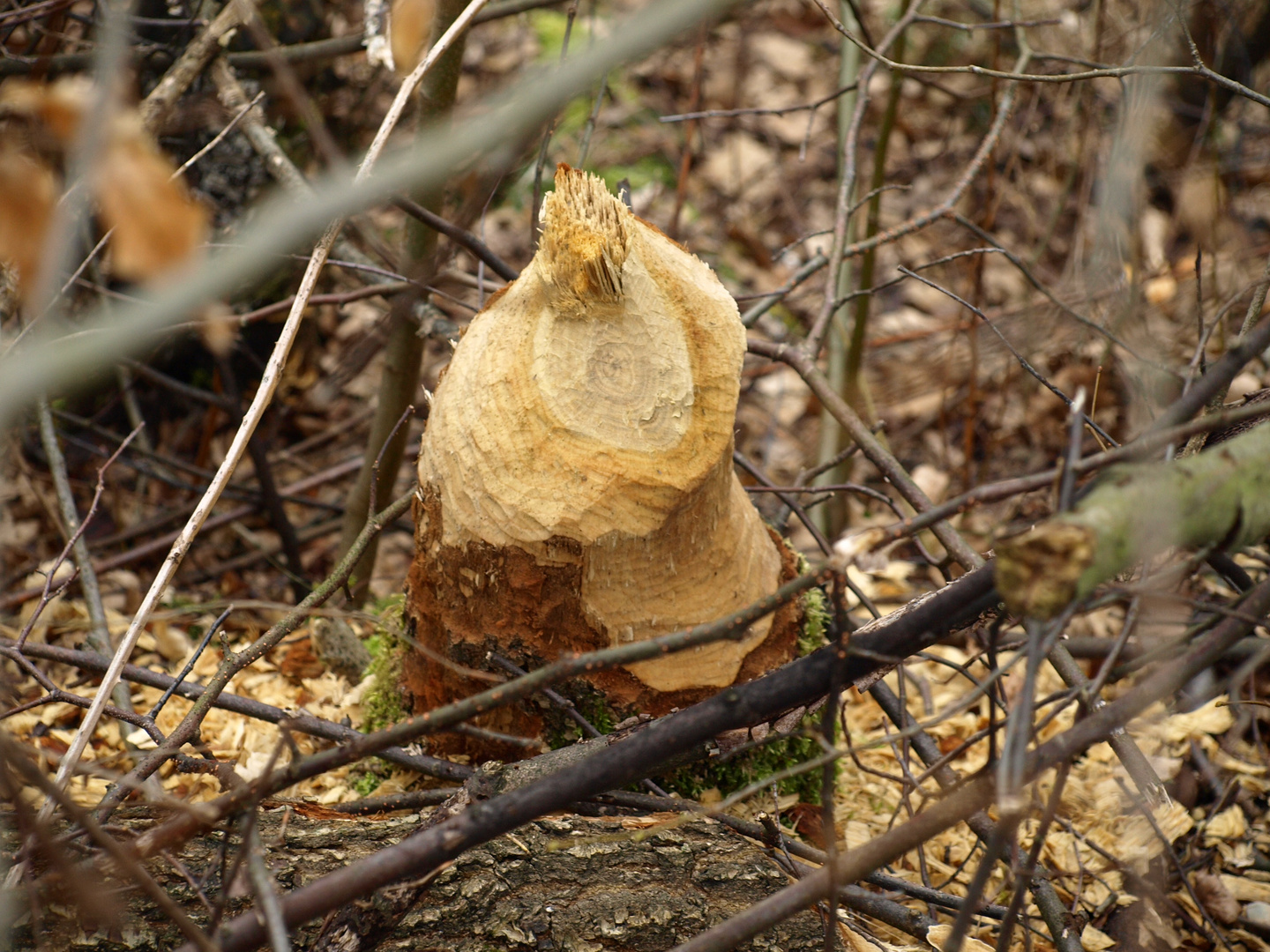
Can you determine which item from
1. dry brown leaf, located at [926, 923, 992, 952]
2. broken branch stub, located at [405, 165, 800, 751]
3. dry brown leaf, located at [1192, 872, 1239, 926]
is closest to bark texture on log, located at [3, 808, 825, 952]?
dry brown leaf, located at [926, 923, 992, 952]

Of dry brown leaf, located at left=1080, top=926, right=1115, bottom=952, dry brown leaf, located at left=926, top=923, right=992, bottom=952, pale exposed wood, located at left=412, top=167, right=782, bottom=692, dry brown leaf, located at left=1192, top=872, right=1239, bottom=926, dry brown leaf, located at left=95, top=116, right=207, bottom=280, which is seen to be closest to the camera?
dry brown leaf, located at left=95, top=116, right=207, bottom=280

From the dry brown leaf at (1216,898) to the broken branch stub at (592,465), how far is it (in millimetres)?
1234

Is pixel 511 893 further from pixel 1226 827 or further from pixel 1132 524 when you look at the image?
pixel 1226 827

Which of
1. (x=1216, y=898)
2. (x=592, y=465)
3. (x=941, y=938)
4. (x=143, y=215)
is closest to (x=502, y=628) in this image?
(x=592, y=465)

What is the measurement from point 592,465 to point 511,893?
2.44 feet

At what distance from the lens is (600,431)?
1.70 m

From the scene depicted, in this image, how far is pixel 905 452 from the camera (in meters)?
4.20

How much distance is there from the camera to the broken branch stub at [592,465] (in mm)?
1693

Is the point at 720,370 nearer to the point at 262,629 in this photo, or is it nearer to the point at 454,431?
the point at 454,431

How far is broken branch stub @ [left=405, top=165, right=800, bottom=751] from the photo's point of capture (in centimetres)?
169

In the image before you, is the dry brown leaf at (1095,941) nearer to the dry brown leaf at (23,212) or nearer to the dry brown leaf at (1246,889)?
the dry brown leaf at (1246,889)

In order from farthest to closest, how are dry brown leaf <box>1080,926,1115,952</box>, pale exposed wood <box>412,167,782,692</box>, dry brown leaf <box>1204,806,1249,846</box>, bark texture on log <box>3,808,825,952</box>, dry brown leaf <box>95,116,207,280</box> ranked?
1. dry brown leaf <box>1204,806,1249,846</box>
2. dry brown leaf <box>1080,926,1115,952</box>
3. pale exposed wood <box>412,167,782,692</box>
4. bark texture on log <box>3,808,825,952</box>
5. dry brown leaf <box>95,116,207,280</box>

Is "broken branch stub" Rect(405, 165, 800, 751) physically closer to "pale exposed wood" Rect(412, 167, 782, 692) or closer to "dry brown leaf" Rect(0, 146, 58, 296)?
"pale exposed wood" Rect(412, 167, 782, 692)

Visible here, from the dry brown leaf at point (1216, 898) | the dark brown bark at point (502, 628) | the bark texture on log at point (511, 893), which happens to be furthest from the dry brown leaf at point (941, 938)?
the dry brown leaf at point (1216, 898)
